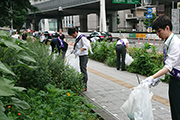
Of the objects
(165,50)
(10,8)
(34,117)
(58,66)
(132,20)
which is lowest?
(34,117)

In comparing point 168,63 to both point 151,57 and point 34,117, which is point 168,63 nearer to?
point 34,117

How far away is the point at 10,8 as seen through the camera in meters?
8.48

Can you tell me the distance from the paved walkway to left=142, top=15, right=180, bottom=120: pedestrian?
1.50 m

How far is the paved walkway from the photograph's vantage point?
489 centimetres

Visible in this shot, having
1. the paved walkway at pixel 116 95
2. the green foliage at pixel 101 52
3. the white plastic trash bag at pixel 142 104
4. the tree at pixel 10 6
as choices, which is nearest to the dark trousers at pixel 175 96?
the white plastic trash bag at pixel 142 104

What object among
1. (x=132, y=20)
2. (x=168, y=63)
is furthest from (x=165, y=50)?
(x=132, y=20)

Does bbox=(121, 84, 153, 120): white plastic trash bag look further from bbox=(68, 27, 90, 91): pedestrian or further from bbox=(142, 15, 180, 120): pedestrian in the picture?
bbox=(68, 27, 90, 91): pedestrian

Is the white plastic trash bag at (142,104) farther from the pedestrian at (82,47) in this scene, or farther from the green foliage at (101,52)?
the green foliage at (101,52)

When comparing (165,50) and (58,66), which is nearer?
(165,50)

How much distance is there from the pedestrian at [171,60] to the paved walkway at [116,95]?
1.50m

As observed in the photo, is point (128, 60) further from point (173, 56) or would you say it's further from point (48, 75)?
point (173, 56)

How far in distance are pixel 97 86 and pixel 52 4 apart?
47.8 m

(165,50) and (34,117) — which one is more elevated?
(165,50)

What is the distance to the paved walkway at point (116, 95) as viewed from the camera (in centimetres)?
489
